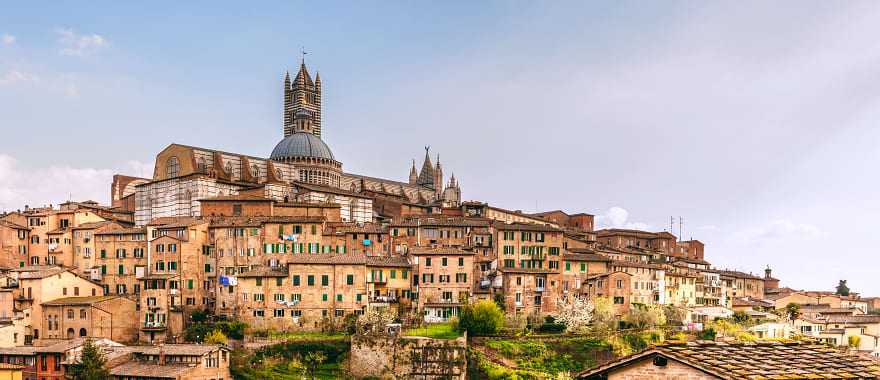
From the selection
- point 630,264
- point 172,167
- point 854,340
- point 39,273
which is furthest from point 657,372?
point 172,167

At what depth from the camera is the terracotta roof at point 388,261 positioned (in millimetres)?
71312

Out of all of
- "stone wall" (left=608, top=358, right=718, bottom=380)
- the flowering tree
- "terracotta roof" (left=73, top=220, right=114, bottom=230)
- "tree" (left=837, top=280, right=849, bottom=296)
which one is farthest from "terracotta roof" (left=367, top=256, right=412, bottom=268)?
"tree" (left=837, top=280, right=849, bottom=296)

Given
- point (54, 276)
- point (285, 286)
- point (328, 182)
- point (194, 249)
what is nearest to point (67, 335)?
point (54, 276)

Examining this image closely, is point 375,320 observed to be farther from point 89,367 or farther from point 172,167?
point 172,167

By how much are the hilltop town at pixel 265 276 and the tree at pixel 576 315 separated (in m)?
2.06

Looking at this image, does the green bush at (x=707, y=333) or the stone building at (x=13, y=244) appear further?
the stone building at (x=13, y=244)

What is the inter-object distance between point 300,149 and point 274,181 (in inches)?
523

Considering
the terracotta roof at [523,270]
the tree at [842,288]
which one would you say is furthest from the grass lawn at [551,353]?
the tree at [842,288]

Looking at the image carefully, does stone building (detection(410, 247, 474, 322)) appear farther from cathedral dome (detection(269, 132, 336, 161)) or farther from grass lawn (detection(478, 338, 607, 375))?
cathedral dome (detection(269, 132, 336, 161))

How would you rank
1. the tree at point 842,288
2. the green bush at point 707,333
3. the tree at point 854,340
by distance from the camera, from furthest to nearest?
the tree at point 842,288, the tree at point 854,340, the green bush at point 707,333

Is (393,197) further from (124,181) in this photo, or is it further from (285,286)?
(285,286)

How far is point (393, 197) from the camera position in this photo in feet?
357

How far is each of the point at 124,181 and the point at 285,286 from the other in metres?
41.9

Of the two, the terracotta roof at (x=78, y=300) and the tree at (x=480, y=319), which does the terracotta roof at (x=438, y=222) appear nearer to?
the tree at (x=480, y=319)
